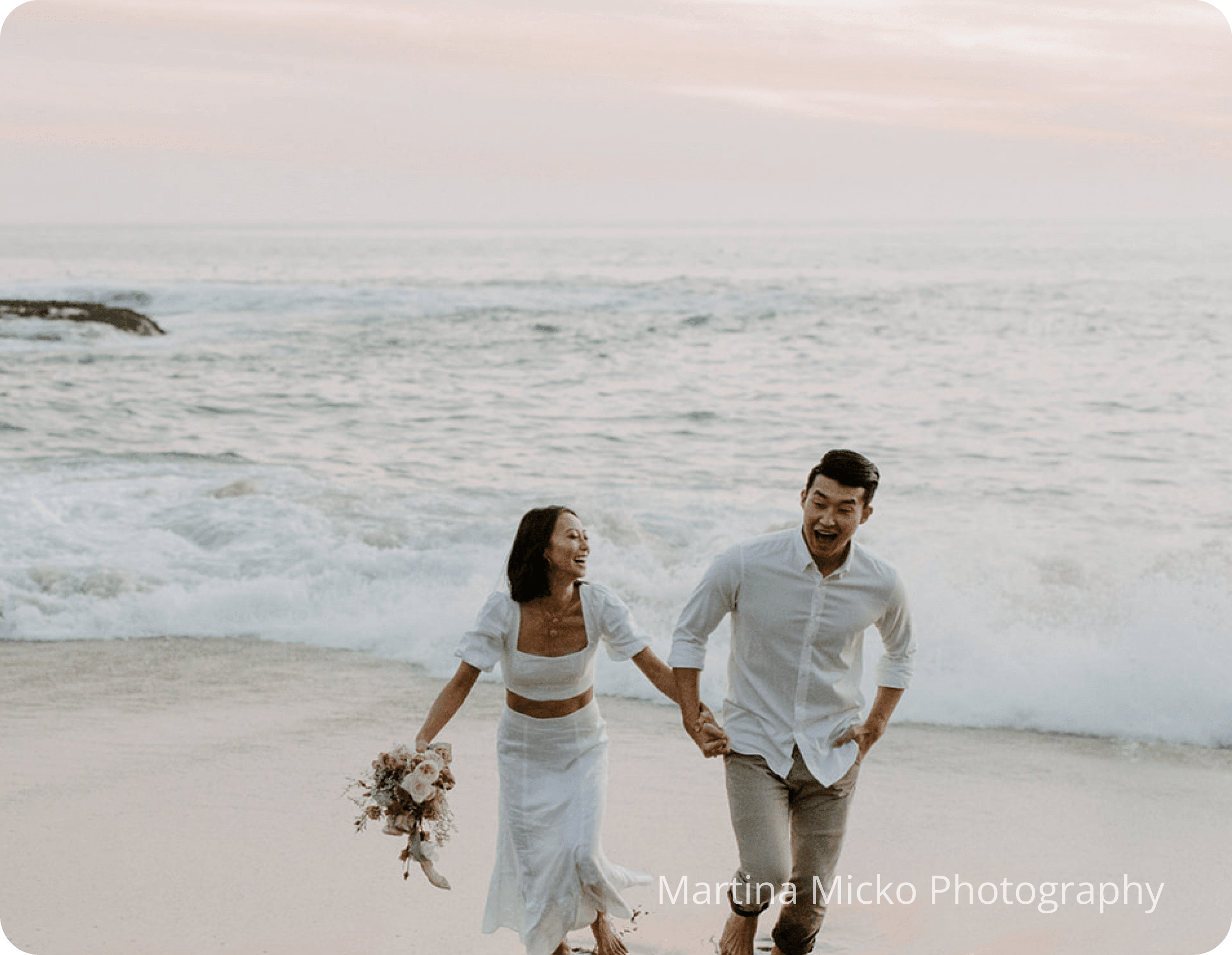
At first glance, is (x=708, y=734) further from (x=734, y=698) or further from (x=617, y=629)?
(x=617, y=629)

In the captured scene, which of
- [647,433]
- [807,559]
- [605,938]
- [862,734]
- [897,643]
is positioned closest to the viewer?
[807,559]

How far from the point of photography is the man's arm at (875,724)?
411 centimetres

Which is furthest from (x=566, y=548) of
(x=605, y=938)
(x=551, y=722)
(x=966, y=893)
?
(x=966, y=893)

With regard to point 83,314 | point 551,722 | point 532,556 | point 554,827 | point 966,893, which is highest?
point 532,556

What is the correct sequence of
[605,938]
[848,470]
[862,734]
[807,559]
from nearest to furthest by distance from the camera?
[848,470] → [807,559] → [862,734] → [605,938]

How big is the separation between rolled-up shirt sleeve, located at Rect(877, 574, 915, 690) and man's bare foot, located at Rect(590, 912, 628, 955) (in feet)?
3.87

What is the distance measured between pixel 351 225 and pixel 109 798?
25.3m

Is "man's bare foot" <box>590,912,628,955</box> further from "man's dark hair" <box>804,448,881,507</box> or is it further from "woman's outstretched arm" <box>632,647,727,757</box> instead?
"man's dark hair" <box>804,448,881,507</box>

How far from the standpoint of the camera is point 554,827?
13.8ft

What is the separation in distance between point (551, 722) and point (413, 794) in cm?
50

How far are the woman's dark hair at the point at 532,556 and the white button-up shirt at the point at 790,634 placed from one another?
0.46 meters

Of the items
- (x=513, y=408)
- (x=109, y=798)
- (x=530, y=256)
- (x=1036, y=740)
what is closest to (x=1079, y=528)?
(x=1036, y=740)

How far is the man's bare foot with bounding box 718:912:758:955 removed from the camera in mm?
4172

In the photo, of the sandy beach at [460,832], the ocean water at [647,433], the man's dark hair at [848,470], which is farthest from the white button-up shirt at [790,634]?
the ocean water at [647,433]
